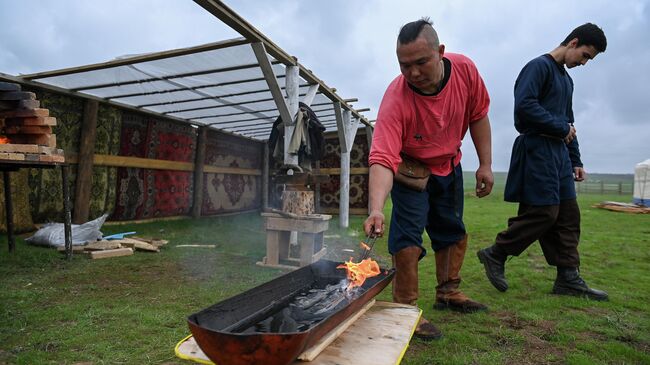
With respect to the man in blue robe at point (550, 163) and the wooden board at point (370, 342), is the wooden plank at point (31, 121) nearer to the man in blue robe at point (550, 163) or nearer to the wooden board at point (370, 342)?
the wooden board at point (370, 342)

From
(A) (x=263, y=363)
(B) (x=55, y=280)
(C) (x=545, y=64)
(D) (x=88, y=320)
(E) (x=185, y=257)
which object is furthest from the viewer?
(E) (x=185, y=257)

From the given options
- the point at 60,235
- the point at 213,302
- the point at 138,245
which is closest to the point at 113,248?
the point at 138,245

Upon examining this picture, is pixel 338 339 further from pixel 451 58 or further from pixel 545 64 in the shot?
pixel 545 64

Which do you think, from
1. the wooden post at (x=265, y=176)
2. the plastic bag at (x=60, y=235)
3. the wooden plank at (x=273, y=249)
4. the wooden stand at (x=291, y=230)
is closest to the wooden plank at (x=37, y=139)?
the plastic bag at (x=60, y=235)

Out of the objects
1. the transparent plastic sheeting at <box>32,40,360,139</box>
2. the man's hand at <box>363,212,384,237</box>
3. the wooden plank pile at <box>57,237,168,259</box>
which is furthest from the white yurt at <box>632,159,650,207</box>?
the man's hand at <box>363,212,384,237</box>

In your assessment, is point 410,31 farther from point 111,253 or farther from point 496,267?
point 111,253

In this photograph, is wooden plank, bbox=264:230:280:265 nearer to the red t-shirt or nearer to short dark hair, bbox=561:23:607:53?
the red t-shirt

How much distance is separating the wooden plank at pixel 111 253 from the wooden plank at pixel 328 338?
4.40m

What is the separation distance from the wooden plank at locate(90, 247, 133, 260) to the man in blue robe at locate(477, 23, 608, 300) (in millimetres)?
4831

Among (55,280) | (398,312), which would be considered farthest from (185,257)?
(398,312)

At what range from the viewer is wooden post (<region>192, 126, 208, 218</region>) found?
10.5 m

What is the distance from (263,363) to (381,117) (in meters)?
1.63

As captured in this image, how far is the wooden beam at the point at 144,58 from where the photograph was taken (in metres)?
5.08

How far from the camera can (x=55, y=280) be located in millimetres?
4086
